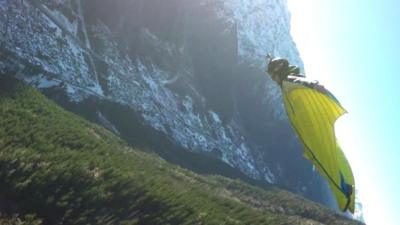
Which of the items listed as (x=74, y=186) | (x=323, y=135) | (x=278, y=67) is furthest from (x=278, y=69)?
(x=74, y=186)

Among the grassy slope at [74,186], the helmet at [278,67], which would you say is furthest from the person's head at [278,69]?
the grassy slope at [74,186]

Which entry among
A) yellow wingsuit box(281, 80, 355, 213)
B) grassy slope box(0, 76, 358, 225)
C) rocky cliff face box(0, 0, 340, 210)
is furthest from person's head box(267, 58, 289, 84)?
rocky cliff face box(0, 0, 340, 210)

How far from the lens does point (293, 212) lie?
111688 mm

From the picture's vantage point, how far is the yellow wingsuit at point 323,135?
22.6 ft

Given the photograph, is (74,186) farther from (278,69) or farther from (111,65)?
(111,65)

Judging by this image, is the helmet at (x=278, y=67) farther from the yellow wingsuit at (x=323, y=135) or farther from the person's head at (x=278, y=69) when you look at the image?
the yellow wingsuit at (x=323, y=135)

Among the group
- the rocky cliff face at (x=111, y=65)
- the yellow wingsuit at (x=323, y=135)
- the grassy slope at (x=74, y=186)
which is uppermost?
the rocky cliff face at (x=111, y=65)

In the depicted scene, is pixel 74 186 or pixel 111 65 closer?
pixel 74 186

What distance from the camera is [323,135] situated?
7105 millimetres

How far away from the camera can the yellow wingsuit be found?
22.6 ft

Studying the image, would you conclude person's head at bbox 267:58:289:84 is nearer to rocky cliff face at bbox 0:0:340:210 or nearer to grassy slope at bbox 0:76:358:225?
grassy slope at bbox 0:76:358:225

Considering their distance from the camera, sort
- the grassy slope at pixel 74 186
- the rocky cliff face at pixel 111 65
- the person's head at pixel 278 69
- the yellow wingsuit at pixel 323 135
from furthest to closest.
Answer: the rocky cliff face at pixel 111 65
the grassy slope at pixel 74 186
the person's head at pixel 278 69
the yellow wingsuit at pixel 323 135

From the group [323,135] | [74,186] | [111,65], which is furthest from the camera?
[111,65]

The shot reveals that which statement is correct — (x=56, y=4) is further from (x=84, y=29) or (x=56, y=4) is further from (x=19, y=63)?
(x=19, y=63)
